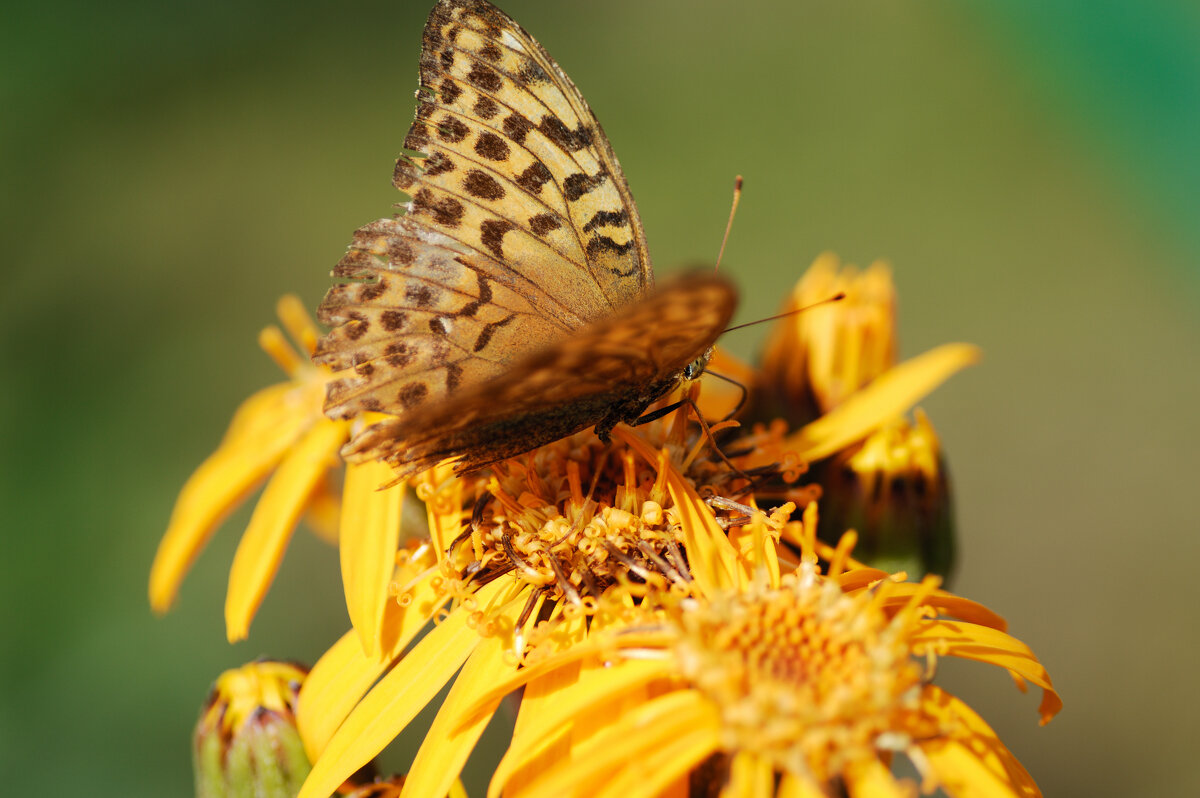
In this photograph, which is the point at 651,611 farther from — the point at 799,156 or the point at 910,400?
the point at 799,156

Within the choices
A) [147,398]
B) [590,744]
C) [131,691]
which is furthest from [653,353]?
[147,398]

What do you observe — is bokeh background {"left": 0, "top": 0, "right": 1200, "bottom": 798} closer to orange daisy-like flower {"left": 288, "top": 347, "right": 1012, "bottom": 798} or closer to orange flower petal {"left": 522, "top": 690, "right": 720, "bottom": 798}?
orange daisy-like flower {"left": 288, "top": 347, "right": 1012, "bottom": 798}

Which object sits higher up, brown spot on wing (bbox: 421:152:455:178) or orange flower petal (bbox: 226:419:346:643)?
brown spot on wing (bbox: 421:152:455:178)

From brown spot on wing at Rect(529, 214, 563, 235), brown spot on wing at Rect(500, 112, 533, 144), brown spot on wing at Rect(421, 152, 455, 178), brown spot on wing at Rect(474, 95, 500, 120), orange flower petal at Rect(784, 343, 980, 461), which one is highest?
brown spot on wing at Rect(474, 95, 500, 120)

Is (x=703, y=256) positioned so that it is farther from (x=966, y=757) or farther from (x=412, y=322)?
(x=966, y=757)

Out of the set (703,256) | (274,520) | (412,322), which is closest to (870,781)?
(412,322)

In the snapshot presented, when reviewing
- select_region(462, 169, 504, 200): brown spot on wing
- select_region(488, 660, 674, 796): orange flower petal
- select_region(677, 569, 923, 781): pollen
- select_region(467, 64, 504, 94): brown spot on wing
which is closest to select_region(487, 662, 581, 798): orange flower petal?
select_region(488, 660, 674, 796): orange flower petal
